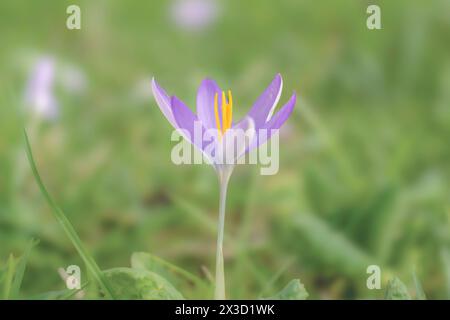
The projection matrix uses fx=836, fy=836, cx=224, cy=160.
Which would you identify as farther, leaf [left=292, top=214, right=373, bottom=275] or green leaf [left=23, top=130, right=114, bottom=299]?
leaf [left=292, top=214, right=373, bottom=275]

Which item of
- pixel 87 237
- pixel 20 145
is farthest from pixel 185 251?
pixel 20 145

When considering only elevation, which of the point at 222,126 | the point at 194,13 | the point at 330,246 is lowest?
the point at 330,246

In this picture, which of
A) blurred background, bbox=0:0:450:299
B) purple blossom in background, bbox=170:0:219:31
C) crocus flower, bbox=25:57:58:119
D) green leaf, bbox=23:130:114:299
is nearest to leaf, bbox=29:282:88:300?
green leaf, bbox=23:130:114:299

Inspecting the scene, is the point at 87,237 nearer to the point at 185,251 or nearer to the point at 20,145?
the point at 185,251

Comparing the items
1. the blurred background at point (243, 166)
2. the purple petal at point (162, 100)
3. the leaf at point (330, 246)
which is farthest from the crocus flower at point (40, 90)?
the purple petal at point (162, 100)

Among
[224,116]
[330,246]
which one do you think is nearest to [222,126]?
[224,116]

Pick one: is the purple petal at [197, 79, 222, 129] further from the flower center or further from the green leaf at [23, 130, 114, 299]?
the green leaf at [23, 130, 114, 299]

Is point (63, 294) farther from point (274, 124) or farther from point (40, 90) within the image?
point (40, 90)
